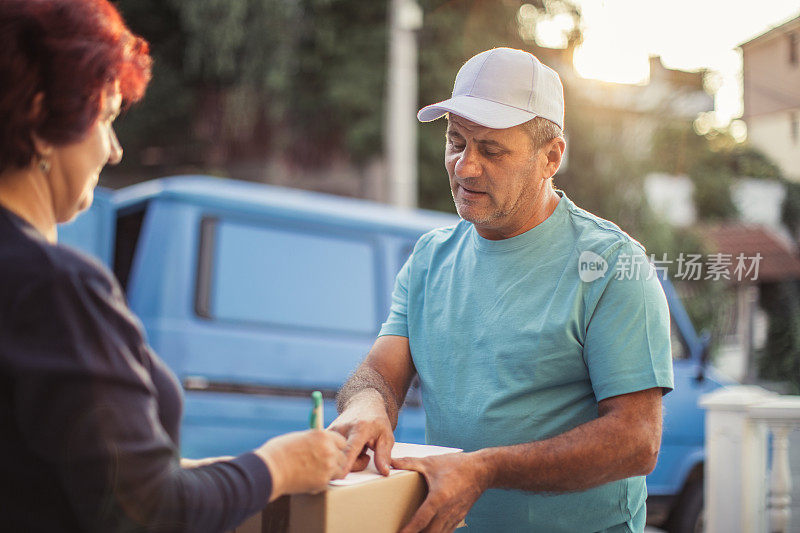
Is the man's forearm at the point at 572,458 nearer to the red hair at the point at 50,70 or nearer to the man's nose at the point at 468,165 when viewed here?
the man's nose at the point at 468,165

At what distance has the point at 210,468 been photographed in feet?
4.02

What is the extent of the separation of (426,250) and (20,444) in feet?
4.28

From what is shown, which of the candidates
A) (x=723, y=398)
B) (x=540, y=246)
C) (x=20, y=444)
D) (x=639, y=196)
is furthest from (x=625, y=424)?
(x=639, y=196)

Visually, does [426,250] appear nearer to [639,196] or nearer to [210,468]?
[210,468]

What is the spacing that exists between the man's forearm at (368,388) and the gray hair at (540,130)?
73cm

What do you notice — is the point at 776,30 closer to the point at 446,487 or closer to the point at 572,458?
the point at 572,458

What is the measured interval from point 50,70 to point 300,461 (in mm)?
742

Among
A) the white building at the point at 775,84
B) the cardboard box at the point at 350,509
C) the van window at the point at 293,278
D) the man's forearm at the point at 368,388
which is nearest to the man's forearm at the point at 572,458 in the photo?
the cardboard box at the point at 350,509

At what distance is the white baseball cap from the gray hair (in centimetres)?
2

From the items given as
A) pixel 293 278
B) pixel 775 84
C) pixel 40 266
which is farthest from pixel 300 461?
pixel 293 278

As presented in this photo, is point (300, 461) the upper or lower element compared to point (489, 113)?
lower

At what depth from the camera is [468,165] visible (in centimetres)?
201

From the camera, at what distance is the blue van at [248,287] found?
391 centimetres

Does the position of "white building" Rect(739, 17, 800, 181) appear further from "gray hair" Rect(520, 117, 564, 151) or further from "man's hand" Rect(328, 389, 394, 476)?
"man's hand" Rect(328, 389, 394, 476)
